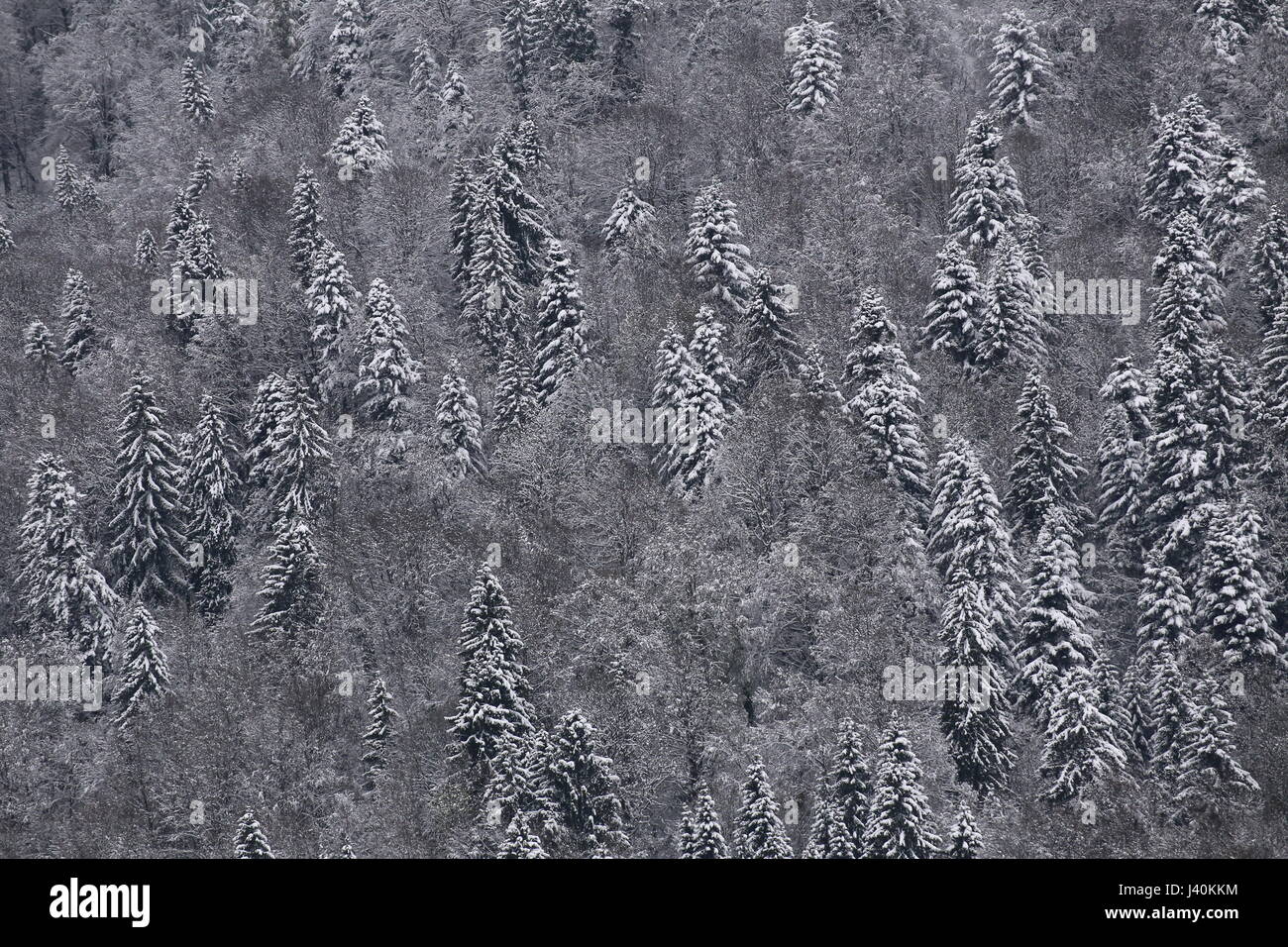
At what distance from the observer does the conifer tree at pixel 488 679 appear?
51719 mm

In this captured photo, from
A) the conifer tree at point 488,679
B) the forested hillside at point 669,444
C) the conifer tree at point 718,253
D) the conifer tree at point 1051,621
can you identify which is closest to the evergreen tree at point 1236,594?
the forested hillside at point 669,444

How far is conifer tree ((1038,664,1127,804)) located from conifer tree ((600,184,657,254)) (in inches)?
1162

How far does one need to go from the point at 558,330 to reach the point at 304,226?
16085 millimetres

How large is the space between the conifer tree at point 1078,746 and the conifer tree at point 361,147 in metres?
45.8

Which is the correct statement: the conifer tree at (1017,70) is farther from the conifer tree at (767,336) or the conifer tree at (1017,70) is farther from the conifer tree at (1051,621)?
the conifer tree at (1051,621)

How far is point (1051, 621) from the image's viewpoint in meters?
53.8

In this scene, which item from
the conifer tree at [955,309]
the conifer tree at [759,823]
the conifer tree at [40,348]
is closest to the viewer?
the conifer tree at [759,823]

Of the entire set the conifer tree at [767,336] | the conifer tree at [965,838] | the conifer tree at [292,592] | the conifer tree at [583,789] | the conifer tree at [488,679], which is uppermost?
the conifer tree at [767,336]

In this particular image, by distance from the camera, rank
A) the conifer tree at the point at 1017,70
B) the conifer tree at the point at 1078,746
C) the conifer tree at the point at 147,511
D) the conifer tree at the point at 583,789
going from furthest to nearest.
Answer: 1. the conifer tree at the point at 1017,70
2. the conifer tree at the point at 147,511
3. the conifer tree at the point at 1078,746
4. the conifer tree at the point at 583,789

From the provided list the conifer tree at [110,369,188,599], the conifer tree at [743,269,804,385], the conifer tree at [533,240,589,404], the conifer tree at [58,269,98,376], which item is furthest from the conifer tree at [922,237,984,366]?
the conifer tree at [58,269,98,376]

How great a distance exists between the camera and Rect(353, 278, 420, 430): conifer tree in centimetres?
6775

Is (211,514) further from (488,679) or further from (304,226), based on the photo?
(488,679)

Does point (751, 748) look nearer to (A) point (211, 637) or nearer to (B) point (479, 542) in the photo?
(B) point (479, 542)

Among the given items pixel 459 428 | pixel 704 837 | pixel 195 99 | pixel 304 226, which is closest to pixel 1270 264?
pixel 459 428
